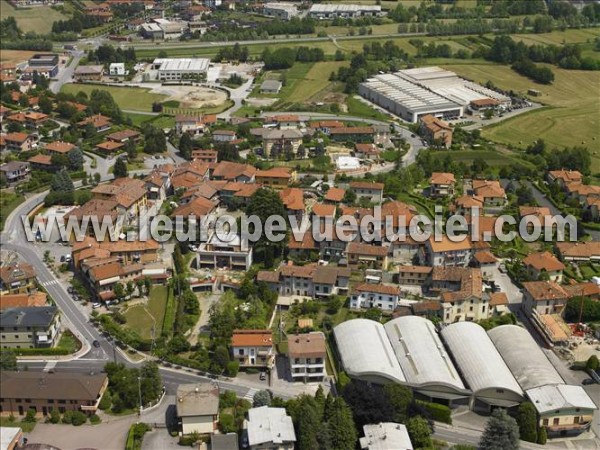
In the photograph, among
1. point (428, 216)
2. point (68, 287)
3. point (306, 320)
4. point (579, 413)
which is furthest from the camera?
point (428, 216)

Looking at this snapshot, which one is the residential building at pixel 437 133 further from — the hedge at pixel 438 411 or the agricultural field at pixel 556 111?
the hedge at pixel 438 411

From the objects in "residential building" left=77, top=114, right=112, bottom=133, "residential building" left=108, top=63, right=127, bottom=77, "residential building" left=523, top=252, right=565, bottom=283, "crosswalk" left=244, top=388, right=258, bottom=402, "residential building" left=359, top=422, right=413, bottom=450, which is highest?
"residential building" left=108, top=63, right=127, bottom=77

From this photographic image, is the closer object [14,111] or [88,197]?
[88,197]

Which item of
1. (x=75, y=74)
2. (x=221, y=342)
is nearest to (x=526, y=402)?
(x=221, y=342)

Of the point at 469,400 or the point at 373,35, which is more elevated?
the point at 373,35

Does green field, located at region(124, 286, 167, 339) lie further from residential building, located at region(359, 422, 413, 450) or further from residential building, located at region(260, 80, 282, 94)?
residential building, located at region(260, 80, 282, 94)

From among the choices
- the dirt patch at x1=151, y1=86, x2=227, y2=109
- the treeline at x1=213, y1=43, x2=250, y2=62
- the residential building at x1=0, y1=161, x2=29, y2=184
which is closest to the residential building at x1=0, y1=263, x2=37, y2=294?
the residential building at x1=0, y1=161, x2=29, y2=184

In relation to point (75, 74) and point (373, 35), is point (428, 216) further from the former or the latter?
point (373, 35)
